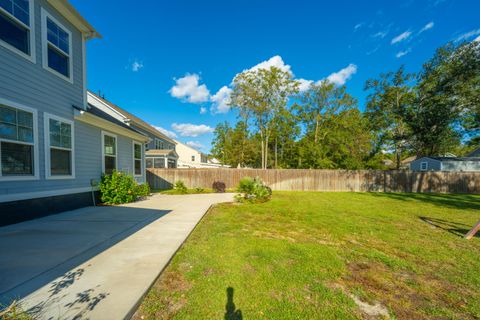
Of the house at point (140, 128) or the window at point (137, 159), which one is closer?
the window at point (137, 159)

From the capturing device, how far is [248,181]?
8.88 metres

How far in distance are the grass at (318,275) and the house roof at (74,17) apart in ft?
22.9

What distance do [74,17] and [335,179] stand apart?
51.8 feet

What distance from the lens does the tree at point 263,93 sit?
67.5ft

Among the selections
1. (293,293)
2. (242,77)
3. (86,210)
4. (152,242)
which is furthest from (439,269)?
(242,77)

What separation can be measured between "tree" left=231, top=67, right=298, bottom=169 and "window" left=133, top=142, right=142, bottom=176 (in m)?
14.3

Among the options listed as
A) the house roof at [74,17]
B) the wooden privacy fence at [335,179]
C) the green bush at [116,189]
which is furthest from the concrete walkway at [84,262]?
the wooden privacy fence at [335,179]

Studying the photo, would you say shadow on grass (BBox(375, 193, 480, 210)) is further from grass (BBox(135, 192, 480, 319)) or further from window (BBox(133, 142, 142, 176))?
window (BBox(133, 142, 142, 176))

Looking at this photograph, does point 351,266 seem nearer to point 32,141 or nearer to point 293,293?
point 293,293

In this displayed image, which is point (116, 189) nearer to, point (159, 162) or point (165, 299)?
point (165, 299)

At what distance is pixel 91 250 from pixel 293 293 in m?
3.06

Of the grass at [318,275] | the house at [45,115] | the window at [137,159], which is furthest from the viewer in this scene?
the window at [137,159]

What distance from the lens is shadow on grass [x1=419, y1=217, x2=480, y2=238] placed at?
464cm

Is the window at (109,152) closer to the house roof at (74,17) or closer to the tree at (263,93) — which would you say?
the house roof at (74,17)
